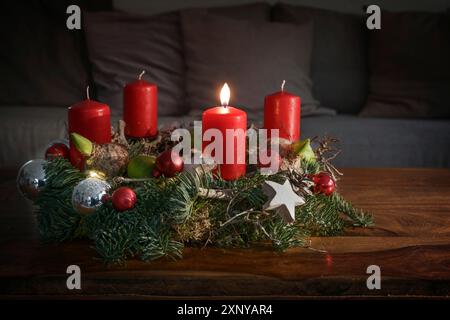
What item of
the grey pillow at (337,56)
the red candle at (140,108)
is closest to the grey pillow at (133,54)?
the grey pillow at (337,56)

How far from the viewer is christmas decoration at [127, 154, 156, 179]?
3.08 ft

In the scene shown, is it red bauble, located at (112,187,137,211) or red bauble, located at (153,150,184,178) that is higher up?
red bauble, located at (153,150,184,178)

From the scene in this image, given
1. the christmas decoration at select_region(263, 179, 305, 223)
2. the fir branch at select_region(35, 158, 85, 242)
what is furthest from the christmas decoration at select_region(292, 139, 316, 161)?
the fir branch at select_region(35, 158, 85, 242)

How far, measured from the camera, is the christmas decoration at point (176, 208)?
0.87 metres

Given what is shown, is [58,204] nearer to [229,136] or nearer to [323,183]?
[229,136]

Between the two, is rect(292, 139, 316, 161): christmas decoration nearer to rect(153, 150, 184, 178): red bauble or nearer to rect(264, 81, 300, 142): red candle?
rect(264, 81, 300, 142): red candle

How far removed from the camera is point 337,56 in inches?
102

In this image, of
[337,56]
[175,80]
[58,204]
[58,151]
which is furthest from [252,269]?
[337,56]

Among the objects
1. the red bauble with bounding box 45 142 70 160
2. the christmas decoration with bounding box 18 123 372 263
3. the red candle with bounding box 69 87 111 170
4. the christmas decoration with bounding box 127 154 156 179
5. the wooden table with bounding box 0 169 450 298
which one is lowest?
the wooden table with bounding box 0 169 450 298

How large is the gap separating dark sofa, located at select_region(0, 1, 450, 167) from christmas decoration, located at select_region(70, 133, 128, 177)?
1349 mm

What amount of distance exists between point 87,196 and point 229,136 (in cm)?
23

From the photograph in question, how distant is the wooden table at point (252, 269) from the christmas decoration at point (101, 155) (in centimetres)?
12

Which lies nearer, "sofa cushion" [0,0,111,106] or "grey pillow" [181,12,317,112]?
"grey pillow" [181,12,317,112]

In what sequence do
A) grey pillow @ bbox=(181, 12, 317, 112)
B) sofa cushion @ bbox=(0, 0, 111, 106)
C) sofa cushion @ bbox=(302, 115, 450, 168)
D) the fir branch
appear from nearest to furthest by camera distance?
the fir branch < sofa cushion @ bbox=(302, 115, 450, 168) < grey pillow @ bbox=(181, 12, 317, 112) < sofa cushion @ bbox=(0, 0, 111, 106)
